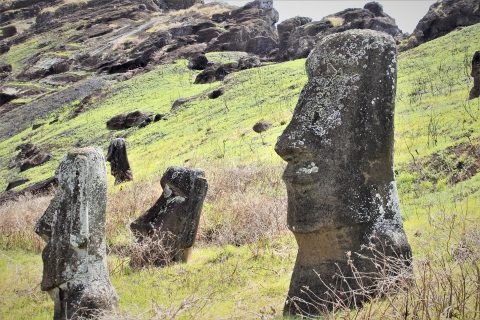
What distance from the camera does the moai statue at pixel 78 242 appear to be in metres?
7.18

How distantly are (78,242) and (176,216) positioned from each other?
3.48m

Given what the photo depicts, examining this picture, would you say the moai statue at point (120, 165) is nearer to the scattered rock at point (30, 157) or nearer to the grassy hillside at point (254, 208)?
the grassy hillside at point (254, 208)

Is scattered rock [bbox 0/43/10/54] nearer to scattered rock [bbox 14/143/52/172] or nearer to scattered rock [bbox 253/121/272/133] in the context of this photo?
scattered rock [bbox 14/143/52/172]

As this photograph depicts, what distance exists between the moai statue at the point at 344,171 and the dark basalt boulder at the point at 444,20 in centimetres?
5224

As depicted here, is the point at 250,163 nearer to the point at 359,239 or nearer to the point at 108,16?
the point at 359,239

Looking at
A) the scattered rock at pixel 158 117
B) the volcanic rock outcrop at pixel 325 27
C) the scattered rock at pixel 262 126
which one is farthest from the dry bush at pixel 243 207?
the volcanic rock outcrop at pixel 325 27

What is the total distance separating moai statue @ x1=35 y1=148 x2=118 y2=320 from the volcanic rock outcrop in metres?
60.7

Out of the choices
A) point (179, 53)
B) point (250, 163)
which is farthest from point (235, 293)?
point (179, 53)

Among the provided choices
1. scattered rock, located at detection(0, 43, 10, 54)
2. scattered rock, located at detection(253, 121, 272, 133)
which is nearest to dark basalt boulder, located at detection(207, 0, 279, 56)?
scattered rock, located at detection(0, 43, 10, 54)

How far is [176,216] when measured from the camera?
10508 millimetres

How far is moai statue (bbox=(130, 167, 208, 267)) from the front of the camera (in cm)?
1025

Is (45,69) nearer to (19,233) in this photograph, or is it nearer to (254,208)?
(19,233)

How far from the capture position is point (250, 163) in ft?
67.7

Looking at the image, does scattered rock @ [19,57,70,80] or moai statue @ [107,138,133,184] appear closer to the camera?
moai statue @ [107,138,133,184]
